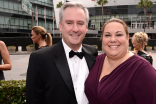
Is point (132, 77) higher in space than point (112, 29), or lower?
lower

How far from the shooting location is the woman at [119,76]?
2092 mm

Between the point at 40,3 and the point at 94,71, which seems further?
the point at 40,3

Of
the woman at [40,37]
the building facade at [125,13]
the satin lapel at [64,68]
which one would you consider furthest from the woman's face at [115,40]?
the building facade at [125,13]

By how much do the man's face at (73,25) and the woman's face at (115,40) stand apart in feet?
1.24

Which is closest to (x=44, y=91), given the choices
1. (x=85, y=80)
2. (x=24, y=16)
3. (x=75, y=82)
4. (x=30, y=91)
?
(x=30, y=91)

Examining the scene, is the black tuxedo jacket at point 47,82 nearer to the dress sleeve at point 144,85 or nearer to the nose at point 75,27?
the nose at point 75,27

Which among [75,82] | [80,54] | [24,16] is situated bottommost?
[75,82]

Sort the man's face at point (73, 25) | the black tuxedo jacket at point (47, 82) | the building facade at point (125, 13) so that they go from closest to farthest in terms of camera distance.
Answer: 1. the black tuxedo jacket at point (47, 82)
2. the man's face at point (73, 25)
3. the building facade at point (125, 13)

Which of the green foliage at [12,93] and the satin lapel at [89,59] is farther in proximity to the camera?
the green foliage at [12,93]

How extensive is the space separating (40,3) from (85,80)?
55.1 m

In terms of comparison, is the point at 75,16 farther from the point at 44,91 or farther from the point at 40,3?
the point at 40,3

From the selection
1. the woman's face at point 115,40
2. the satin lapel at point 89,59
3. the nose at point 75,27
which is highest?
the nose at point 75,27

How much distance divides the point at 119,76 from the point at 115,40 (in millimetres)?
538

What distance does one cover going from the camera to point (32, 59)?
7.37 feet
